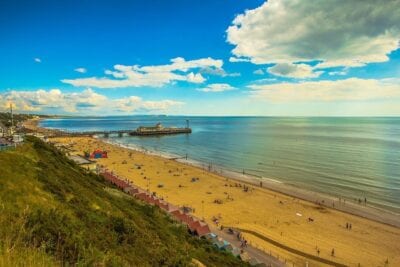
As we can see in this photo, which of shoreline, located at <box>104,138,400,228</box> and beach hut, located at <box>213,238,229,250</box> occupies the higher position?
beach hut, located at <box>213,238,229,250</box>

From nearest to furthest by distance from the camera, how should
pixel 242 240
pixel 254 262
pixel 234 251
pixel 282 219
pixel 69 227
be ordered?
pixel 69 227 → pixel 254 262 → pixel 234 251 → pixel 242 240 → pixel 282 219

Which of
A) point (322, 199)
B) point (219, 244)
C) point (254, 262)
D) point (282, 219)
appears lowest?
point (282, 219)

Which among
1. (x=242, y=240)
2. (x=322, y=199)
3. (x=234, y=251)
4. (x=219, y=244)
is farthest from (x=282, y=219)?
(x=219, y=244)

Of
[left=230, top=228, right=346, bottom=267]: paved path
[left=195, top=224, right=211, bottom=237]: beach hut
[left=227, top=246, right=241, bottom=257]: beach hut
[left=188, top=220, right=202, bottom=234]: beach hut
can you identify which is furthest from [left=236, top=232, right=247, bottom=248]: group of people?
[left=188, top=220, right=202, bottom=234]: beach hut

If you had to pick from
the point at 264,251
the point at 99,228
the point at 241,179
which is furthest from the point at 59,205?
the point at 241,179

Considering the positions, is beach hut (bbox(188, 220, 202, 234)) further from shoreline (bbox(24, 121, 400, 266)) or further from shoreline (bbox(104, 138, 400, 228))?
shoreline (bbox(104, 138, 400, 228))

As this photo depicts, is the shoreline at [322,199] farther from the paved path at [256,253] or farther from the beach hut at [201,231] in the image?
the beach hut at [201,231]

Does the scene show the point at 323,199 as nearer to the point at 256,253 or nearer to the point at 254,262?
the point at 256,253

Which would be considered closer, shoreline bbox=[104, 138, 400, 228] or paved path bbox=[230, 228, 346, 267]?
paved path bbox=[230, 228, 346, 267]

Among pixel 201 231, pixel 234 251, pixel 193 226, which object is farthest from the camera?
pixel 193 226
